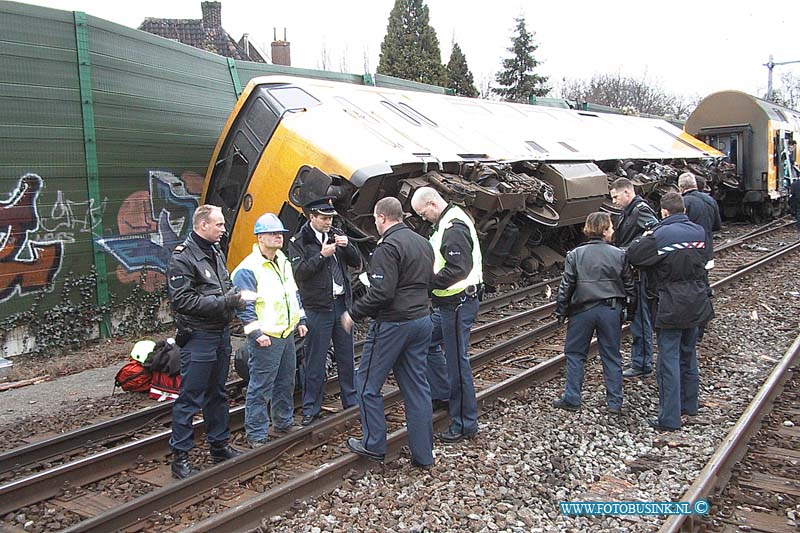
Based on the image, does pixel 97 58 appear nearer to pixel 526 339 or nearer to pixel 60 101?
pixel 60 101

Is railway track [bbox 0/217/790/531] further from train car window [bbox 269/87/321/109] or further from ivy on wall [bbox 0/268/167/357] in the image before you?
train car window [bbox 269/87/321/109]

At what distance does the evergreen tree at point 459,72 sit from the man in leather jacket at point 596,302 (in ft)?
103

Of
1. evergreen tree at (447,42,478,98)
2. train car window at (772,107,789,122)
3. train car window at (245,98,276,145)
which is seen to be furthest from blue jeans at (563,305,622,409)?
evergreen tree at (447,42,478,98)

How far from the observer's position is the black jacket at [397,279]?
4.88 metres

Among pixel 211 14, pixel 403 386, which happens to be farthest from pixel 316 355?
pixel 211 14

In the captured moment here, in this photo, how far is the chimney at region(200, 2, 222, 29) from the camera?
102 feet

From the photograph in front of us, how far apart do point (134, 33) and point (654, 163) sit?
36.9 ft

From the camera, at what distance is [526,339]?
29.0 ft

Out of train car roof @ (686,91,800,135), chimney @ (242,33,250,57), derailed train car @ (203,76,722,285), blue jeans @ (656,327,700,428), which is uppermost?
chimney @ (242,33,250,57)

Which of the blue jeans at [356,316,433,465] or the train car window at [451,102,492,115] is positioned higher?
the train car window at [451,102,492,115]

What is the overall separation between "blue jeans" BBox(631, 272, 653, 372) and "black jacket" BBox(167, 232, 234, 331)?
436 cm

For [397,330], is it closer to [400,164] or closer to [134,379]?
[134,379]

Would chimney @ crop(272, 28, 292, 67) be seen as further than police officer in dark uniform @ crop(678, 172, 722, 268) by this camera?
Yes

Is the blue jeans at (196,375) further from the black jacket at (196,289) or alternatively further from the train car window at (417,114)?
the train car window at (417,114)
